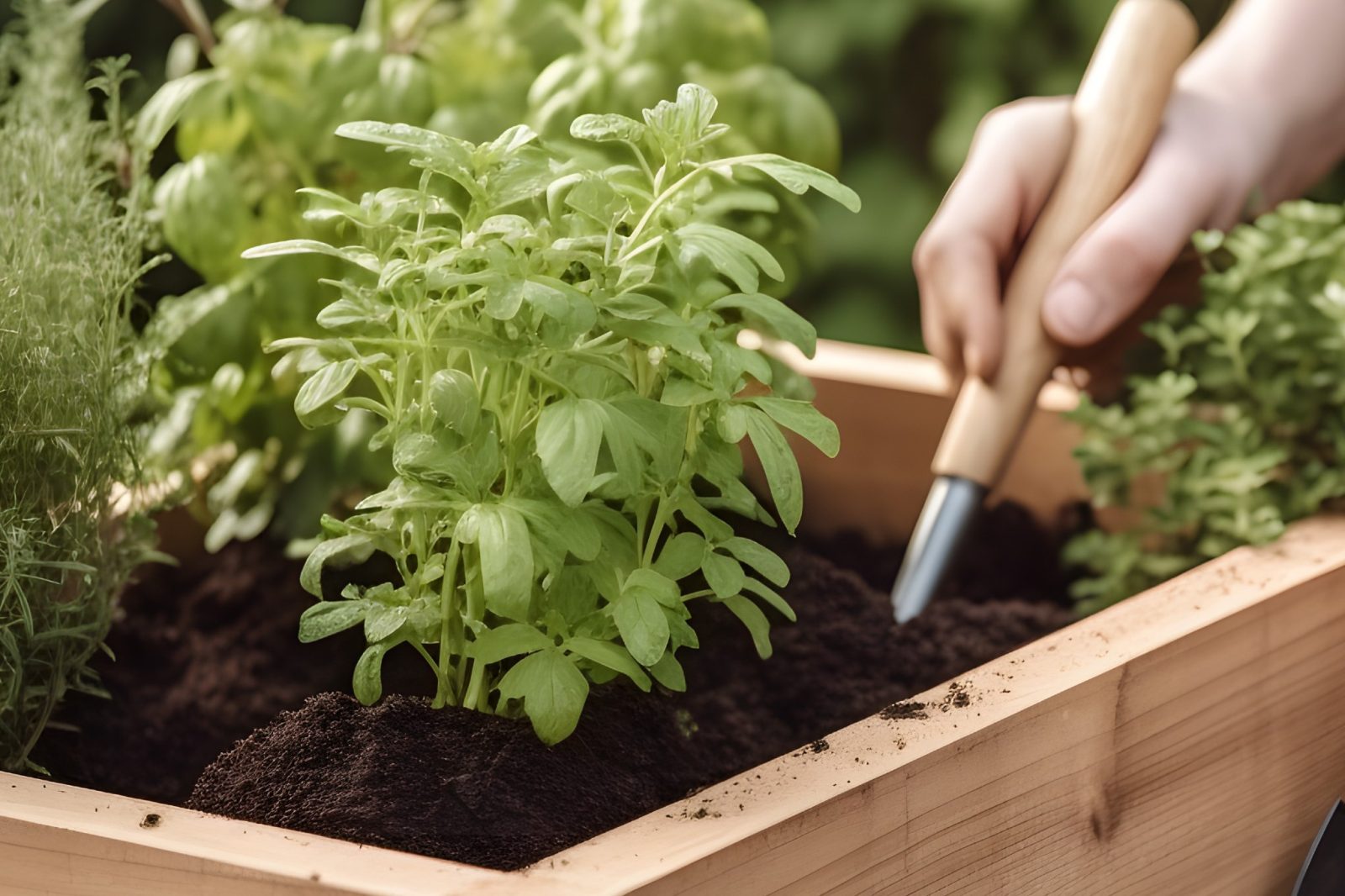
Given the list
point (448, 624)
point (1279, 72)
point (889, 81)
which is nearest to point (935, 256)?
point (1279, 72)

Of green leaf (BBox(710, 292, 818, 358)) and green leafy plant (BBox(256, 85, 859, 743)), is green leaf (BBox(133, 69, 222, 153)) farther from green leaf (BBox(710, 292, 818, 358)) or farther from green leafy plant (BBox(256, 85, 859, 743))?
green leaf (BBox(710, 292, 818, 358))

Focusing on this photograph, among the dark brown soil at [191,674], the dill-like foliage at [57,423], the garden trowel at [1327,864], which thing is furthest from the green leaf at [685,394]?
the garden trowel at [1327,864]

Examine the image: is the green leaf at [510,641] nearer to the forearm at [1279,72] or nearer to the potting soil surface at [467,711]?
the potting soil surface at [467,711]

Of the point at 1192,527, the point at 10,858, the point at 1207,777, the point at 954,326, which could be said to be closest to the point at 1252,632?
the point at 1207,777

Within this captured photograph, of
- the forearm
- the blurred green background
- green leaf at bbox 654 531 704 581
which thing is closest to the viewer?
green leaf at bbox 654 531 704 581

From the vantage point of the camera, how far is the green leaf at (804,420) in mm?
550

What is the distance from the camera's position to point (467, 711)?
0.59 meters

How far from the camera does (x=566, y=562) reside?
1.94 ft

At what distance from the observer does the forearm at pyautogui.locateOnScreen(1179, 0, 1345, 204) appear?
1.00 meters

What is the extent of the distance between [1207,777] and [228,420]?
0.67 meters

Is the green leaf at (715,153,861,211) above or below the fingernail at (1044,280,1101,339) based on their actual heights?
above

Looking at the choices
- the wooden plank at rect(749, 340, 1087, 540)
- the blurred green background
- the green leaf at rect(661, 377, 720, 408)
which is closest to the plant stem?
the green leaf at rect(661, 377, 720, 408)

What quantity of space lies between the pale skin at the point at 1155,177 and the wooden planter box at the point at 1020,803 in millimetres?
210

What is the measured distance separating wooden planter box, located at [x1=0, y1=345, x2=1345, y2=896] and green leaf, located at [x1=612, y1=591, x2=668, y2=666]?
7 centimetres
